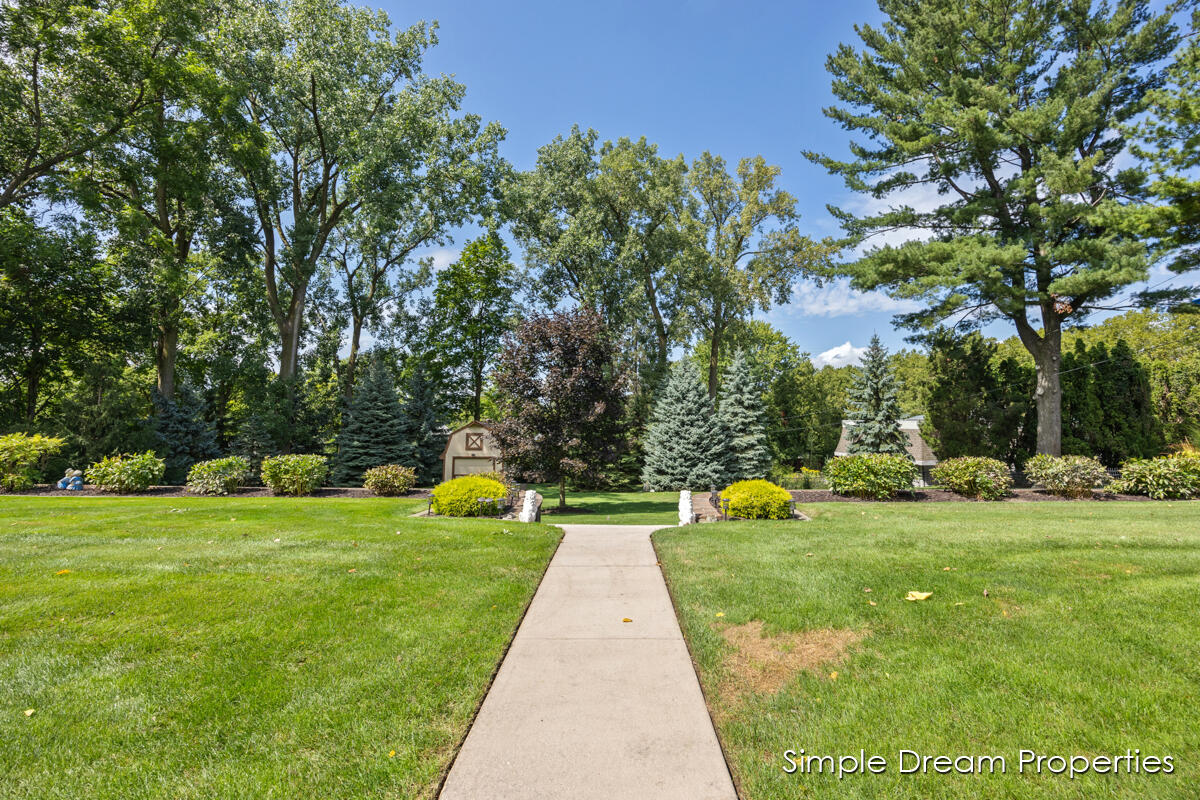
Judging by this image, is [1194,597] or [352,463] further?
[352,463]

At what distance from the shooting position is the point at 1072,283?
1428cm

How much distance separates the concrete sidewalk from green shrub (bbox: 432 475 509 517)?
19.5 feet

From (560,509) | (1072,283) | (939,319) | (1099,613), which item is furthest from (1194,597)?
(939,319)

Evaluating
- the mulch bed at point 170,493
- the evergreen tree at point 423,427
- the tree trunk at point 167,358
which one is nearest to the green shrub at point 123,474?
the mulch bed at point 170,493

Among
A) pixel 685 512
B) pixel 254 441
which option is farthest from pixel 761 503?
pixel 254 441

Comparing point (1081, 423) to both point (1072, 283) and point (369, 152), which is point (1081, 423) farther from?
point (369, 152)

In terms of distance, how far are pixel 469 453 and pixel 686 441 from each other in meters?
8.85

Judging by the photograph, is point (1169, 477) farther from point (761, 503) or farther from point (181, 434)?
point (181, 434)

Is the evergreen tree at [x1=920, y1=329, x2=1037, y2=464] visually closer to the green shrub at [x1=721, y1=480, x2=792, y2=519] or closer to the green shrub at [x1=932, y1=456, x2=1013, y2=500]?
the green shrub at [x1=932, y1=456, x2=1013, y2=500]

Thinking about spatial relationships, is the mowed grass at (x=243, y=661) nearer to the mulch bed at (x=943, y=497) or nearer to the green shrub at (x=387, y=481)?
the green shrub at (x=387, y=481)

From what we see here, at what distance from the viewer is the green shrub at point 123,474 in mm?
14227

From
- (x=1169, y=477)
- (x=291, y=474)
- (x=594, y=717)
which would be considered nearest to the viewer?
(x=594, y=717)

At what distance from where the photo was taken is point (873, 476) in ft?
44.6

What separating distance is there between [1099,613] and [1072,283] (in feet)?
47.3
